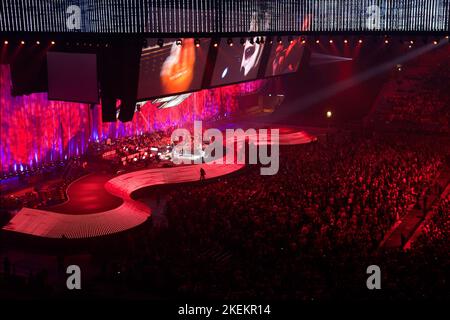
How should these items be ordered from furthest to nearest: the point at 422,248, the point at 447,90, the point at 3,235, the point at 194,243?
the point at 447,90 < the point at 3,235 < the point at 194,243 < the point at 422,248

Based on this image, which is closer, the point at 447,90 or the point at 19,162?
the point at 19,162

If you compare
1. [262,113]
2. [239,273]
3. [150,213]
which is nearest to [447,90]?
[262,113]

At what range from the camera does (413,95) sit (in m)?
24.5

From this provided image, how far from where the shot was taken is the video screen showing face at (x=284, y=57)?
2208 cm

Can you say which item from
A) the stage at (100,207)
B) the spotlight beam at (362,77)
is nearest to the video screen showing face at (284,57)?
the spotlight beam at (362,77)

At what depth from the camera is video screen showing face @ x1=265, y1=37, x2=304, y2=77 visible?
22078mm

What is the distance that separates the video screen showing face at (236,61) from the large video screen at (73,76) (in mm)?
4902

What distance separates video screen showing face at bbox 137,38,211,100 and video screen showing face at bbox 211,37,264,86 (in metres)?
0.84

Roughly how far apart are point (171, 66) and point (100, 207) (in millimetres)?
5402

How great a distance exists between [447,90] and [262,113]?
32.1ft

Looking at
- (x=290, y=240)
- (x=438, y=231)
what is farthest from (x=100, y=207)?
(x=438, y=231)

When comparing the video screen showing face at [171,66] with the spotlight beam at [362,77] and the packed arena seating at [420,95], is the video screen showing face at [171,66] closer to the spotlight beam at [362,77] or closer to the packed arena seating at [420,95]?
the packed arena seating at [420,95]

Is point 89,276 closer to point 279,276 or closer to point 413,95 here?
point 279,276

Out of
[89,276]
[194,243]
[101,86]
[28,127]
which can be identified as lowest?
[89,276]
